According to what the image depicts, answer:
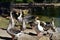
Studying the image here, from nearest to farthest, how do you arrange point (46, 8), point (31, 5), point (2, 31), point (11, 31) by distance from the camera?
point (11, 31) → point (2, 31) → point (31, 5) → point (46, 8)

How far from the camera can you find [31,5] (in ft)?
156

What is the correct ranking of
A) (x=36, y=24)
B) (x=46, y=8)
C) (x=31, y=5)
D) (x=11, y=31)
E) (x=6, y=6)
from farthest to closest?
(x=46, y=8), (x=31, y=5), (x=6, y=6), (x=36, y=24), (x=11, y=31)

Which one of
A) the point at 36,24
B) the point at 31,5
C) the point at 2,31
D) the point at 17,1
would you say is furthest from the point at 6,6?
the point at 36,24

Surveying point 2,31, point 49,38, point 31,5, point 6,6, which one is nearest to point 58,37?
point 49,38

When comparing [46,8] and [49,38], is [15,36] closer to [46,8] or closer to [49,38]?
[49,38]

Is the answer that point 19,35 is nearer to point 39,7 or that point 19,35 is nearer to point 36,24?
point 36,24

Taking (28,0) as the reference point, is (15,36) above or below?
above

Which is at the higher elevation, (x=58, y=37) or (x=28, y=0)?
(x=58, y=37)

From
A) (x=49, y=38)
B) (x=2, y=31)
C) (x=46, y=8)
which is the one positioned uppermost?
(x=49, y=38)

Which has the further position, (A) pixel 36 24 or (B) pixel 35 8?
(B) pixel 35 8

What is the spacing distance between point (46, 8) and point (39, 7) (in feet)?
6.15

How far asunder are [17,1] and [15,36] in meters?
40.3

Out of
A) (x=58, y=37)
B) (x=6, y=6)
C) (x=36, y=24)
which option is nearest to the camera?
(x=58, y=37)

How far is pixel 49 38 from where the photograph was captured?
500 inches
